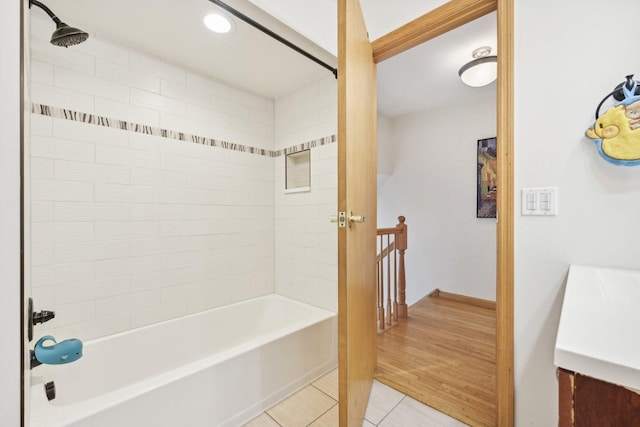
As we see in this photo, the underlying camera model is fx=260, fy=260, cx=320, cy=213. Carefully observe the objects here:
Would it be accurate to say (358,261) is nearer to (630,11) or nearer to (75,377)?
(630,11)

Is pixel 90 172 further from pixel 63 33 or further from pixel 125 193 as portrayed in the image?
pixel 63 33

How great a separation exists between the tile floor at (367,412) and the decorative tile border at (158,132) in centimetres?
180

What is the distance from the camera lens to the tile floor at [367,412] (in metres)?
1.39

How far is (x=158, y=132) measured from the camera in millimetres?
1875

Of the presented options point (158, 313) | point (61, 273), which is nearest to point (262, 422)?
point (158, 313)

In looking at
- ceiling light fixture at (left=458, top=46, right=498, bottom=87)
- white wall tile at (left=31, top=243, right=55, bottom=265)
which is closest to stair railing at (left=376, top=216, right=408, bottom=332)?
ceiling light fixture at (left=458, top=46, right=498, bottom=87)

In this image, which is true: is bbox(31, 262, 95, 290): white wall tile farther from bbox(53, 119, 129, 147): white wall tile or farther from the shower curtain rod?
the shower curtain rod

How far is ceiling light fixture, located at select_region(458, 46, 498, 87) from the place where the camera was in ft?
6.63

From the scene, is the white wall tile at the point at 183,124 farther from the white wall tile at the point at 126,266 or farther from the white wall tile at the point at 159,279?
the white wall tile at the point at 159,279

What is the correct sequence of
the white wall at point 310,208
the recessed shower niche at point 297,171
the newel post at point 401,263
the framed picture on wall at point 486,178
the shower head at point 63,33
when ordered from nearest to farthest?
the shower head at point 63,33 → the white wall at point 310,208 → the recessed shower niche at point 297,171 → the newel post at point 401,263 → the framed picture on wall at point 486,178

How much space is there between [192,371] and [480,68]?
281 cm

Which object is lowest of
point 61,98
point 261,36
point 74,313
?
point 74,313

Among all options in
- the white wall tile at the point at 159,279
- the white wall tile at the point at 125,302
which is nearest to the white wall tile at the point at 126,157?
the white wall tile at the point at 159,279

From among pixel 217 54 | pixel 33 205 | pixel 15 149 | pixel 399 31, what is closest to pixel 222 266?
pixel 33 205
